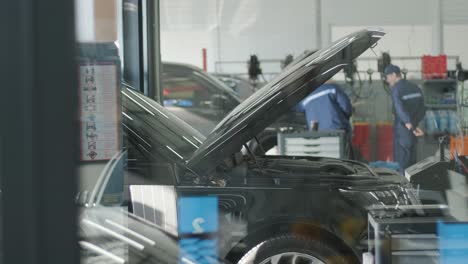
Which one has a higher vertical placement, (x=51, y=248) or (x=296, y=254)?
(x=51, y=248)

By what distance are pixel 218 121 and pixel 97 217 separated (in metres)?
2.31

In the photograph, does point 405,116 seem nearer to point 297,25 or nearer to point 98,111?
point 297,25


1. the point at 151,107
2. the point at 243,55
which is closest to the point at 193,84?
the point at 243,55

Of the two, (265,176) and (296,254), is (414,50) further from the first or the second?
(296,254)

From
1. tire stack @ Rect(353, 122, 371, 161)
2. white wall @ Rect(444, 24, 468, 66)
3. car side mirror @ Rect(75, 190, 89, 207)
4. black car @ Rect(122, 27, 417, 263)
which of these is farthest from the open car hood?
car side mirror @ Rect(75, 190, 89, 207)

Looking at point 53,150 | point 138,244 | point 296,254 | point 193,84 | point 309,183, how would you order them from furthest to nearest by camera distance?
point 193,84 → point 309,183 → point 296,254 → point 138,244 → point 53,150

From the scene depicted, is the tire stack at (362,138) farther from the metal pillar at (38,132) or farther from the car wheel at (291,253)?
the metal pillar at (38,132)

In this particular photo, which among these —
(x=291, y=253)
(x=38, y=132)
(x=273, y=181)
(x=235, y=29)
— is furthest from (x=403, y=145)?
(x=38, y=132)

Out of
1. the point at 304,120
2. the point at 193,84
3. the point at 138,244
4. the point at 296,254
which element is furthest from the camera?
the point at 193,84

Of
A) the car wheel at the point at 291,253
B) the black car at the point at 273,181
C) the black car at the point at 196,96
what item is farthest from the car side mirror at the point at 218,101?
the car wheel at the point at 291,253

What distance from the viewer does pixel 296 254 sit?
323cm

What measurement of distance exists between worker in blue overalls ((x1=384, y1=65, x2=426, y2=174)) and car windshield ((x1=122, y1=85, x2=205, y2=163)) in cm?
123

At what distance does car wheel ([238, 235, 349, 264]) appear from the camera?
321 cm

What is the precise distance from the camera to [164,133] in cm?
349
